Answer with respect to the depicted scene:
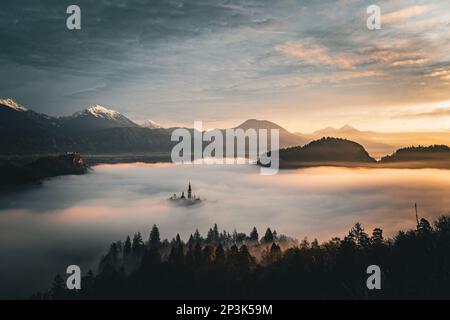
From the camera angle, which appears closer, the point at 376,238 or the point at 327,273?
the point at 327,273

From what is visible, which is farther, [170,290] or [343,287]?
[170,290]

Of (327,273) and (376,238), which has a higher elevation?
(376,238)

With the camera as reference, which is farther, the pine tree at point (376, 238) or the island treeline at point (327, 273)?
the pine tree at point (376, 238)

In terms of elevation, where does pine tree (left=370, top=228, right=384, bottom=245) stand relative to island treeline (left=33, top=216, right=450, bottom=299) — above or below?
above

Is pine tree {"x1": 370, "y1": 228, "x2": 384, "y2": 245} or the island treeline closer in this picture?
the island treeline

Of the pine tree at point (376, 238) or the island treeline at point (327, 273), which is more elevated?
the pine tree at point (376, 238)
